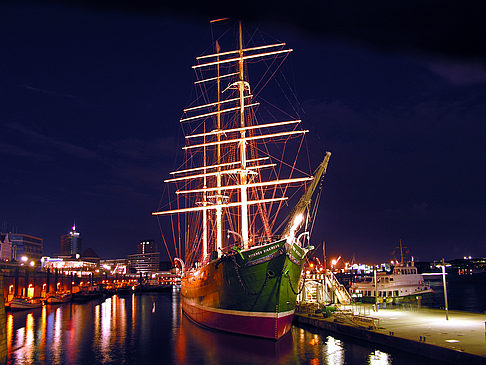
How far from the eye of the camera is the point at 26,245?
459 feet

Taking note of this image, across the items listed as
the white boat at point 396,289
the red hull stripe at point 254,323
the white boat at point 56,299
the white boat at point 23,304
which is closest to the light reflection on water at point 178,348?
the red hull stripe at point 254,323

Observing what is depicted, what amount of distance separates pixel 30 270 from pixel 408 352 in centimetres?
7026

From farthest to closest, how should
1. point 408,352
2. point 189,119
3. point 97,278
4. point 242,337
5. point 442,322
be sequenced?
point 97,278
point 189,119
point 242,337
point 442,322
point 408,352

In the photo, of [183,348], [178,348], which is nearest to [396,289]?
[183,348]

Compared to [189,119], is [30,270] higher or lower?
lower

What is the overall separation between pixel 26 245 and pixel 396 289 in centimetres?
13434

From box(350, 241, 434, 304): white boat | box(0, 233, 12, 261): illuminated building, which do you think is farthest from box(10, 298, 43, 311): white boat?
box(350, 241, 434, 304): white boat

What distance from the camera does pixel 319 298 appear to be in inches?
1570

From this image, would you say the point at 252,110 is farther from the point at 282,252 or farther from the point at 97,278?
the point at 97,278

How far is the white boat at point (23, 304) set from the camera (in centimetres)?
5373

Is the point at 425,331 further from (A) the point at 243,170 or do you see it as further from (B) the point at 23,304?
(B) the point at 23,304

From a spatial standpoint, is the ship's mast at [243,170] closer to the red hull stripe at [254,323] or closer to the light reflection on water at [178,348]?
the red hull stripe at [254,323]

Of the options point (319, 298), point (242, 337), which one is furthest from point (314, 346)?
point (319, 298)

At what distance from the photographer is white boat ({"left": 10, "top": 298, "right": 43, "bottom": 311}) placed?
5373cm
